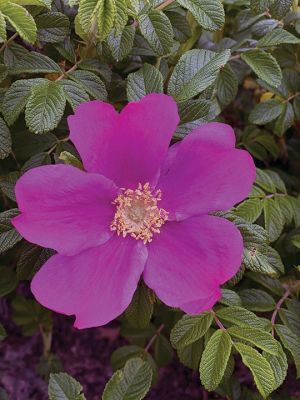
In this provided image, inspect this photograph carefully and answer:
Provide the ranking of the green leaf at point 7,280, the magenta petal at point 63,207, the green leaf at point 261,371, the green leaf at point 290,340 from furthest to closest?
the green leaf at point 7,280 → the green leaf at point 290,340 → the green leaf at point 261,371 → the magenta petal at point 63,207

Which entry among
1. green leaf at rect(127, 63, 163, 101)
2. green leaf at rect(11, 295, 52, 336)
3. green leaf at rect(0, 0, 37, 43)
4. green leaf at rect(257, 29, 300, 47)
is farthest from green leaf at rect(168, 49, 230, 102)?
green leaf at rect(11, 295, 52, 336)

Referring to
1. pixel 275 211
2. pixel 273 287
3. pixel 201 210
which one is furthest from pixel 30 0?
pixel 273 287

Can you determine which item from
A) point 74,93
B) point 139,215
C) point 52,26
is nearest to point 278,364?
point 139,215

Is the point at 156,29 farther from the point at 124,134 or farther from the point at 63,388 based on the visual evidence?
the point at 63,388

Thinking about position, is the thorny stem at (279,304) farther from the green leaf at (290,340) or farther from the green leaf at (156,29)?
the green leaf at (156,29)

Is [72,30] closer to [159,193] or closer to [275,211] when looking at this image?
[159,193]

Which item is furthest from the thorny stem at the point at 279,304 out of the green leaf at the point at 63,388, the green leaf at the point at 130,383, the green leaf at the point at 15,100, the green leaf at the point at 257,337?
the green leaf at the point at 15,100
